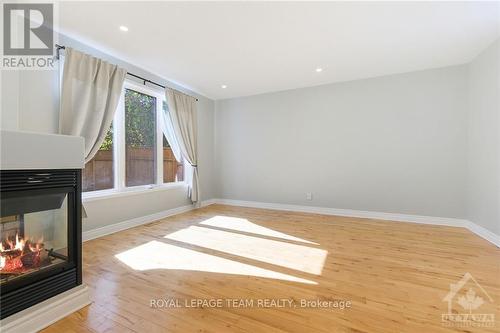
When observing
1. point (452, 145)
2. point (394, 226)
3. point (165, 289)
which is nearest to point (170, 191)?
point (165, 289)

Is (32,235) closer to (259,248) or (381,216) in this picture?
(259,248)

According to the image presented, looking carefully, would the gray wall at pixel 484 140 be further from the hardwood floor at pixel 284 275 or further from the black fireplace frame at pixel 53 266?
the black fireplace frame at pixel 53 266

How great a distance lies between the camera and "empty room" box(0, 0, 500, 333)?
1.53 m

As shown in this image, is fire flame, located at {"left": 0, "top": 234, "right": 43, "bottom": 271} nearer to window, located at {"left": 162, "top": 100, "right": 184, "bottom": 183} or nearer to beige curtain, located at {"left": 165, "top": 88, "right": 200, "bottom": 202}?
window, located at {"left": 162, "top": 100, "right": 184, "bottom": 183}

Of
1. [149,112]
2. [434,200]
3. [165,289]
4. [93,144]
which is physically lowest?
[165,289]

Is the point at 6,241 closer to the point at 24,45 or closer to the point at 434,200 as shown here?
the point at 24,45

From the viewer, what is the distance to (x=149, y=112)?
4047 mm

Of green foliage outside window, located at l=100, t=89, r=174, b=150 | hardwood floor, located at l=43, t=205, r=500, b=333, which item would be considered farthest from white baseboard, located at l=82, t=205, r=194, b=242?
green foliage outside window, located at l=100, t=89, r=174, b=150

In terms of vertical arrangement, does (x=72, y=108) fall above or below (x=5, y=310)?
above

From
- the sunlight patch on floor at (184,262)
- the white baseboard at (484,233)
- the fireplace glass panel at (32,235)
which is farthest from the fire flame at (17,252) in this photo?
the white baseboard at (484,233)

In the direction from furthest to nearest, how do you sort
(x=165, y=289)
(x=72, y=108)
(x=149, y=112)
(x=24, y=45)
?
(x=149, y=112) → (x=72, y=108) → (x=24, y=45) → (x=165, y=289)

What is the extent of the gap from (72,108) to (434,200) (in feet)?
18.1

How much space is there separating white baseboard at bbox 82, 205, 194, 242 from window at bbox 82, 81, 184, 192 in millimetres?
546

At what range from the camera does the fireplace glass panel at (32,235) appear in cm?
141
